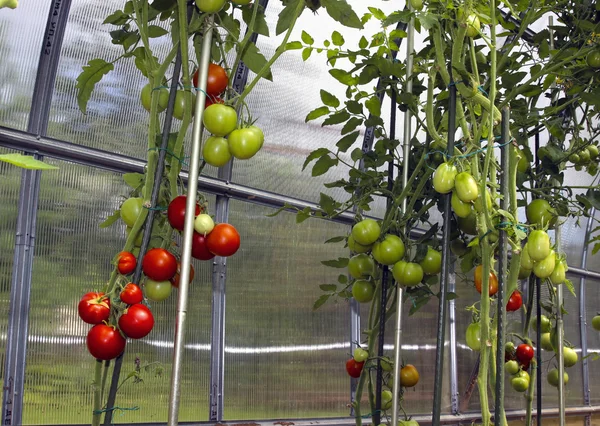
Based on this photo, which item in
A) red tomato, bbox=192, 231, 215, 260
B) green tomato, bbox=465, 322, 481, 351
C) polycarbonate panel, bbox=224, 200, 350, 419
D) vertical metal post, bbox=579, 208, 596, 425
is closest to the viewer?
red tomato, bbox=192, 231, 215, 260

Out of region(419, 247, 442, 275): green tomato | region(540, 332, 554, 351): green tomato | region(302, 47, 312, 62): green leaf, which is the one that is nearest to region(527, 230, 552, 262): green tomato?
region(419, 247, 442, 275): green tomato

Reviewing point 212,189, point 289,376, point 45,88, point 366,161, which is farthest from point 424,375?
point 45,88

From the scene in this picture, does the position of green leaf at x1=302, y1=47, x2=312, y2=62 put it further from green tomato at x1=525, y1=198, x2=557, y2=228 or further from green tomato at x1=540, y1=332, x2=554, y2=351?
green tomato at x1=540, y1=332, x2=554, y2=351

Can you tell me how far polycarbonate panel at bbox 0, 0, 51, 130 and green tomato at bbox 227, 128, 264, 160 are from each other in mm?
1477

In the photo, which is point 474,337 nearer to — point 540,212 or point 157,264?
point 540,212

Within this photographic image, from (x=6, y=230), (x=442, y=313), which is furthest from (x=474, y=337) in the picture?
(x=6, y=230)

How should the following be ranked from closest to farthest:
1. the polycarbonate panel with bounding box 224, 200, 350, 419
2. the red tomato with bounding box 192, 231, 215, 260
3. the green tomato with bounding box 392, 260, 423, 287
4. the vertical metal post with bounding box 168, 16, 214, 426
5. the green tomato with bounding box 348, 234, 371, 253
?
the vertical metal post with bounding box 168, 16, 214, 426 < the red tomato with bounding box 192, 231, 215, 260 < the green tomato with bounding box 392, 260, 423, 287 < the green tomato with bounding box 348, 234, 371, 253 < the polycarbonate panel with bounding box 224, 200, 350, 419

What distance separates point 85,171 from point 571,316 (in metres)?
4.00

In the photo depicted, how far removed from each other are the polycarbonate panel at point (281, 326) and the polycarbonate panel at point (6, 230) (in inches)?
34.7

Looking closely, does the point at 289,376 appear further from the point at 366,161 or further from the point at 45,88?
the point at 45,88

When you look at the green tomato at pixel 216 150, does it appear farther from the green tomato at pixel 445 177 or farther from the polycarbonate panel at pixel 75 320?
the polycarbonate panel at pixel 75 320

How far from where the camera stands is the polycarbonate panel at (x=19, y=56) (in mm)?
2275

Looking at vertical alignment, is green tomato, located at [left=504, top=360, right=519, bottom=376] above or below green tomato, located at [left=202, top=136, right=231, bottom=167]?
below

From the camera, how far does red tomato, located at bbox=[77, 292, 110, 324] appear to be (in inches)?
39.4
